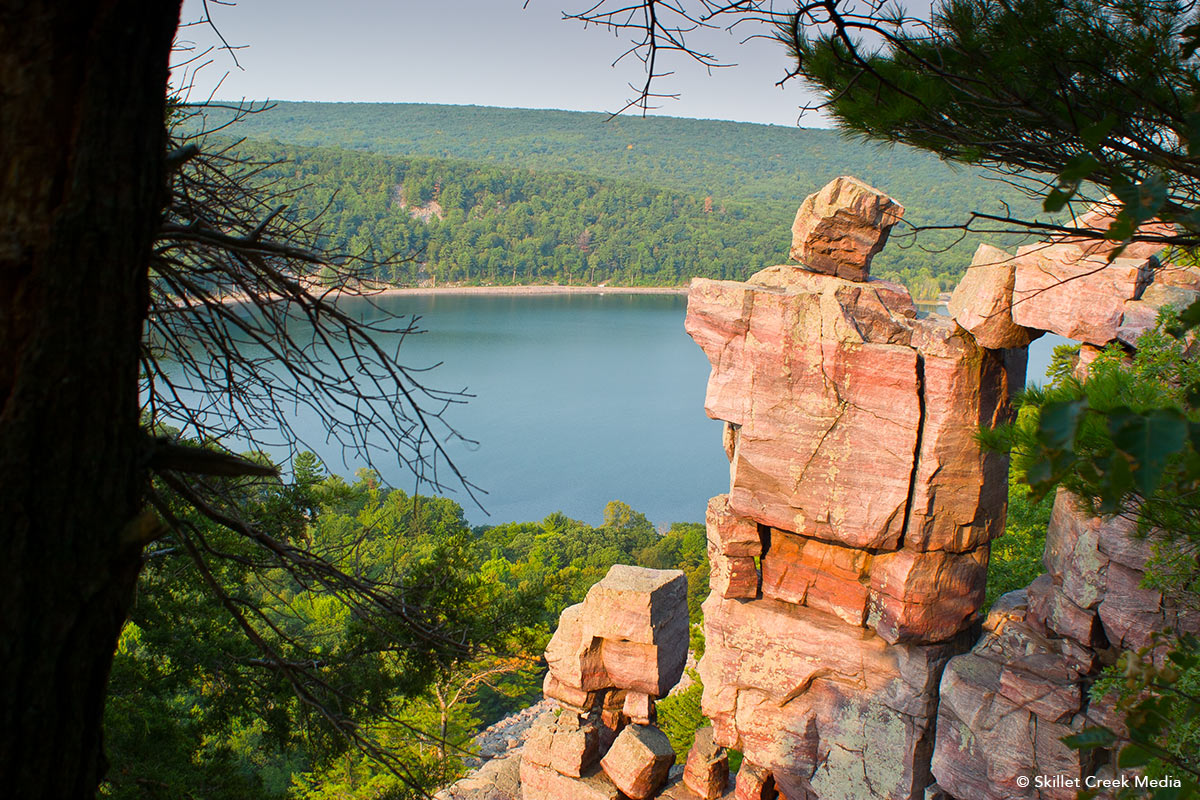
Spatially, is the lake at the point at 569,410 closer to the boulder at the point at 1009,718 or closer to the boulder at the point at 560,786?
the boulder at the point at 560,786

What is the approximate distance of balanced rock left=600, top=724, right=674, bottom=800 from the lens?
8.34 m

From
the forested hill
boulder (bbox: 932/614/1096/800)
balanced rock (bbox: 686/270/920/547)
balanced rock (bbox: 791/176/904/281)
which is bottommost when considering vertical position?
boulder (bbox: 932/614/1096/800)

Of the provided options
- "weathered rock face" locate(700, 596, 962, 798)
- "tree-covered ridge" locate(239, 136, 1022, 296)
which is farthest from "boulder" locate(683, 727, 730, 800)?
"tree-covered ridge" locate(239, 136, 1022, 296)

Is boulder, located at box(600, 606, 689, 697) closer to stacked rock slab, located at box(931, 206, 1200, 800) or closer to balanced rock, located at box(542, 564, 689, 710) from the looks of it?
balanced rock, located at box(542, 564, 689, 710)

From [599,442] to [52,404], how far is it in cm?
4026

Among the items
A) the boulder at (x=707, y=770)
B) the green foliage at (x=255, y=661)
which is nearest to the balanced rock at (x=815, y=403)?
the boulder at (x=707, y=770)

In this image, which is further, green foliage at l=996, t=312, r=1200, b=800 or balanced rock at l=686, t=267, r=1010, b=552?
balanced rock at l=686, t=267, r=1010, b=552

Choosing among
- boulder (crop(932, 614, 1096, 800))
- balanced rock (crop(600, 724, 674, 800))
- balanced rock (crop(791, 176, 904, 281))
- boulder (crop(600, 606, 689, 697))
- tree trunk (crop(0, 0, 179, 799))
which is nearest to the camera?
tree trunk (crop(0, 0, 179, 799))

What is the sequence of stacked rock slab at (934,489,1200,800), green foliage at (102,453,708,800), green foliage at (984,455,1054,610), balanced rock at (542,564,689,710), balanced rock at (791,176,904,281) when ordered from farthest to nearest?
green foliage at (984,455,1054,610) < balanced rock at (542,564,689,710) < balanced rock at (791,176,904,281) < stacked rock slab at (934,489,1200,800) < green foliage at (102,453,708,800)

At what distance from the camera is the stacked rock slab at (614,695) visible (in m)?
8.49

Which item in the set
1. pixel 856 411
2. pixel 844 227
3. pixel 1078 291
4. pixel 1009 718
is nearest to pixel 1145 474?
pixel 1078 291

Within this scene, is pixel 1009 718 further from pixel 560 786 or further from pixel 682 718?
pixel 682 718

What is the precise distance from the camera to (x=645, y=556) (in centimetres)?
2405

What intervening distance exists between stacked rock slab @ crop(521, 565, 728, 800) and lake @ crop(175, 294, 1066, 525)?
1485cm
